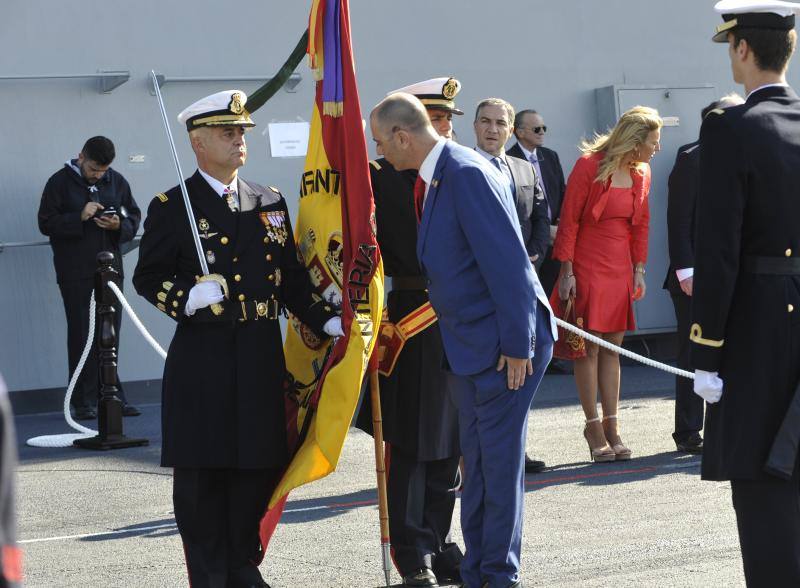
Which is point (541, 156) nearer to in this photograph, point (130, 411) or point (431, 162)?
point (130, 411)

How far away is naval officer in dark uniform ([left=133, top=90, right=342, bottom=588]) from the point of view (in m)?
5.35

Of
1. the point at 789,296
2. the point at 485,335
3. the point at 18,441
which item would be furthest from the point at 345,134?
the point at 18,441

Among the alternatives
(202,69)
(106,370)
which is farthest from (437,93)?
(202,69)

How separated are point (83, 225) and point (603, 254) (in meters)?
4.43

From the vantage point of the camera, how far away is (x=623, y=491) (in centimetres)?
751

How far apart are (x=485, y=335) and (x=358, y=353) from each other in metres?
0.68

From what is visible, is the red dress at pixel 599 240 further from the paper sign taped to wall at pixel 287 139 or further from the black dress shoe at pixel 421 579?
the paper sign taped to wall at pixel 287 139

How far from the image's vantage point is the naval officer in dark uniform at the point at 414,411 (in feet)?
19.2

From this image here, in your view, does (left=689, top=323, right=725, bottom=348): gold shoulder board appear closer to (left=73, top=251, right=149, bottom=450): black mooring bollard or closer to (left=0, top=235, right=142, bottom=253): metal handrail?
(left=73, top=251, right=149, bottom=450): black mooring bollard

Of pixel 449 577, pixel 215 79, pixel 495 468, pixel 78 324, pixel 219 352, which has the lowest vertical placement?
pixel 449 577

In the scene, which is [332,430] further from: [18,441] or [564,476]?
[18,441]

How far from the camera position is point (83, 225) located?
10.9 m

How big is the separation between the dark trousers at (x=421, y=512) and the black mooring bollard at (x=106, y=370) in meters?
3.99

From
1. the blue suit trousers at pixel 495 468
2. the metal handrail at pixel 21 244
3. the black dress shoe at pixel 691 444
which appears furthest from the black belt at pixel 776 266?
the metal handrail at pixel 21 244
